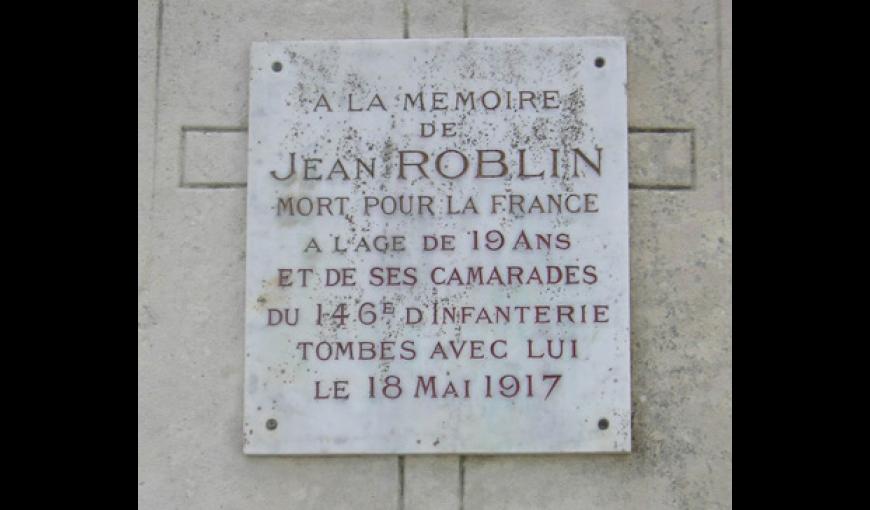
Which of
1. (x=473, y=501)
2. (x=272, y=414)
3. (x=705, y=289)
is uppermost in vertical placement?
(x=705, y=289)

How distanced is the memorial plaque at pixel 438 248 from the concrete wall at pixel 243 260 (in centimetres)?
8

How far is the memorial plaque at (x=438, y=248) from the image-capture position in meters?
3.36

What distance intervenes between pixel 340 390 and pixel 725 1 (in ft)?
5.78

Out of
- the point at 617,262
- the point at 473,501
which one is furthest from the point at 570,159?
the point at 473,501

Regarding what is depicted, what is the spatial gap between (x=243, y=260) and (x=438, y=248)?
63cm

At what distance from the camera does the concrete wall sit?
3.38 meters

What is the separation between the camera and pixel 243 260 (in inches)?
138

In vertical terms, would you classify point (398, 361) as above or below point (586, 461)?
above

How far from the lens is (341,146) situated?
3.48m

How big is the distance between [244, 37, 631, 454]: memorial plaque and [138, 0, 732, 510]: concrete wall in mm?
82

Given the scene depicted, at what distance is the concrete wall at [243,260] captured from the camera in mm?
3383

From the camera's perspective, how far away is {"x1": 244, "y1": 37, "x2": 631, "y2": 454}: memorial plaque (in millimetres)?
3357

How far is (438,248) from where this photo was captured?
3.42 m

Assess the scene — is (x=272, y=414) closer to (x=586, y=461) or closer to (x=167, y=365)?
(x=167, y=365)
